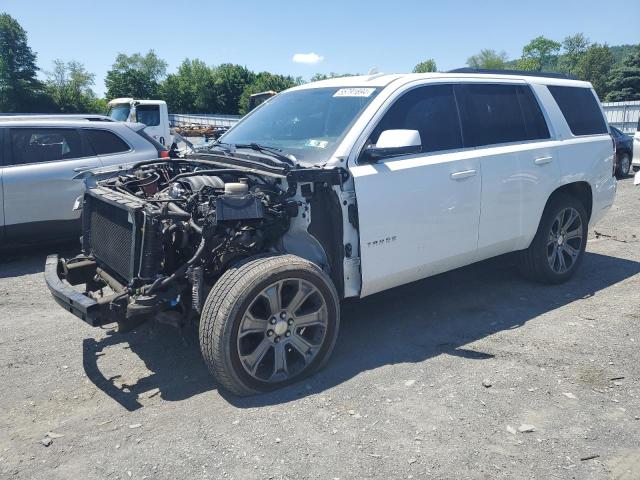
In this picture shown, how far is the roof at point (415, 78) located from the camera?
439cm

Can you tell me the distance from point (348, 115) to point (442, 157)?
2.75 ft

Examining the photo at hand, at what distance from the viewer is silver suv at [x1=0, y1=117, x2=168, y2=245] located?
664cm

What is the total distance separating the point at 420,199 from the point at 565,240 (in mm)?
2314

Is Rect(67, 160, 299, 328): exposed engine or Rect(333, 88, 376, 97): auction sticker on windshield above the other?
Rect(333, 88, 376, 97): auction sticker on windshield

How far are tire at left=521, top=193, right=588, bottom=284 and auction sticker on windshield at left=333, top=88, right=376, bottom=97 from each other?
7.43ft

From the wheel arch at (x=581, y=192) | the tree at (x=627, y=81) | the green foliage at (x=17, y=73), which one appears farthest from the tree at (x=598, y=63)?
the wheel arch at (x=581, y=192)

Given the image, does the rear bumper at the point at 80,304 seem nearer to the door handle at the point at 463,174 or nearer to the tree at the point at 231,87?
the door handle at the point at 463,174

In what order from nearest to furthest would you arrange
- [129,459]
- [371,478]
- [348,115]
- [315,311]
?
[371,478]
[129,459]
[315,311]
[348,115]

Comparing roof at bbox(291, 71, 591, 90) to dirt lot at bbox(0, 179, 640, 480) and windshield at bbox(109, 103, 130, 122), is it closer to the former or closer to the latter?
dirt lot at bbox(0, 179, 640, 480)

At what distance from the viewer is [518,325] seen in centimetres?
467

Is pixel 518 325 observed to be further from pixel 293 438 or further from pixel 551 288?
pixel 293 438

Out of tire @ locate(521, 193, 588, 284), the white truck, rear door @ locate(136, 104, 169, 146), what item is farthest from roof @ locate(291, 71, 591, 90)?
rear door @ locate(136, 104, 169, 146)

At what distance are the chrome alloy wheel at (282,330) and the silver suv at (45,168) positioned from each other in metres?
4.24

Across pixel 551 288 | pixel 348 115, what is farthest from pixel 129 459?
pixel 551 288
